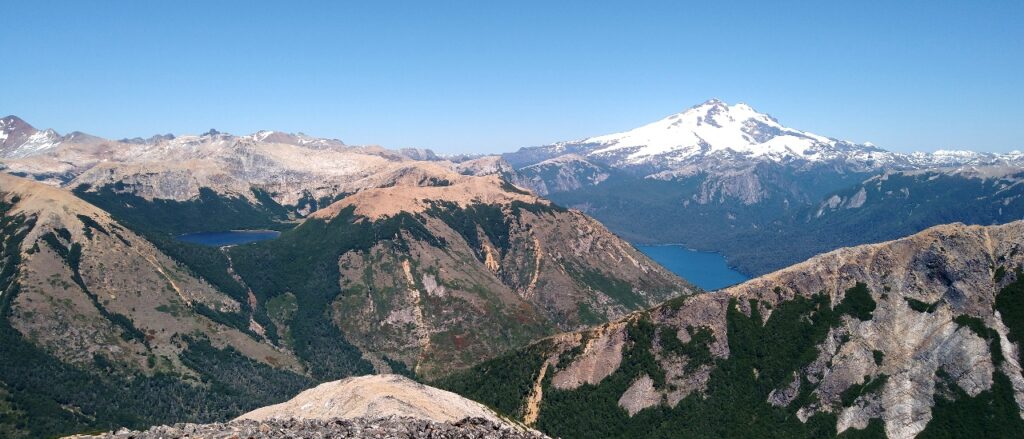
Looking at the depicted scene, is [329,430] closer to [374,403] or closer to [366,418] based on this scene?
[366,418]

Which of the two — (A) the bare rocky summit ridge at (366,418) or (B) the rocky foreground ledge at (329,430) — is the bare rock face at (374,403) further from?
(B) the rocky foreground ledge at (329,430)

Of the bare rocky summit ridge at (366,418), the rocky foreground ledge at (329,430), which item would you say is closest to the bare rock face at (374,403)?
the bare rocky summit ridge at (366,418)

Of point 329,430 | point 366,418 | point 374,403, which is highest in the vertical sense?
point 329,430

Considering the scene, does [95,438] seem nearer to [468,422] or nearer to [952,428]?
[468,422]

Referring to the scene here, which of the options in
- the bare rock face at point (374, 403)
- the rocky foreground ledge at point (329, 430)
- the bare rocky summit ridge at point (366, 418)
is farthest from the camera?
the bare rock face at point (374, 403)

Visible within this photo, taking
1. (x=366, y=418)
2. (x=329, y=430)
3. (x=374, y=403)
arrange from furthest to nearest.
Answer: (x=374, y=403) → (x=366, y=418) → (x=329, y=430)

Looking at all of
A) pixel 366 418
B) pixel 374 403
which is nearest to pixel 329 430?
pixel 366 418

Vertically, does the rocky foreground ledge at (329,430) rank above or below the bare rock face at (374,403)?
above
